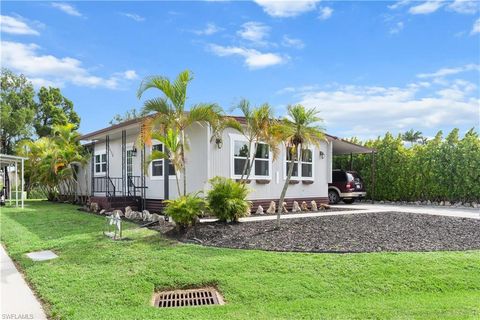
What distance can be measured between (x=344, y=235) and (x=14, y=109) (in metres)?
33.0

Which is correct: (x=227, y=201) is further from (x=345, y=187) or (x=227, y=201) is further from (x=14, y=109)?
(x=14, y=109)

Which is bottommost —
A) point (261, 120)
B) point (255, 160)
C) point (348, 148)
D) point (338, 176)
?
point (338, 176)

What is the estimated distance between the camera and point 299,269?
5.97 metres

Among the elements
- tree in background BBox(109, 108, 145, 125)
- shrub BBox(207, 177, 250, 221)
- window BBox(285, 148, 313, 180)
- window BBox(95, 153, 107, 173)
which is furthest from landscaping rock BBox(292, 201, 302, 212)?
tree in background BBox(109, 108, 145, 125)

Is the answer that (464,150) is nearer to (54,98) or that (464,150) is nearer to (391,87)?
(391,87)

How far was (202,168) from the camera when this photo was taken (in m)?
12.3

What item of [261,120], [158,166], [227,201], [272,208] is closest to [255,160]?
[272,208]

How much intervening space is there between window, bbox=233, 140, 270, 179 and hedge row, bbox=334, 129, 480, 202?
8661 millimetres

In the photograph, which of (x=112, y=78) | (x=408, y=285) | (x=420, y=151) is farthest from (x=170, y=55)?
(x=420, y=151)

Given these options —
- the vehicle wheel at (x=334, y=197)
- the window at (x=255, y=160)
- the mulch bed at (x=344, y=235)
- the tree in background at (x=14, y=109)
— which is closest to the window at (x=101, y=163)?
the window at (x=255, y=160)

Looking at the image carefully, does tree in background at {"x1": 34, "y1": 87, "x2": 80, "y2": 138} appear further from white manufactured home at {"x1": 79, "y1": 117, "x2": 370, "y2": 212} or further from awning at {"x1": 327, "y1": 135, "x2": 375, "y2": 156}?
awning at {"x1": 327, "y1": 135, "x2": 375, "y2": 156}

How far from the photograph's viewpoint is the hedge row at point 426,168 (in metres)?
17.5

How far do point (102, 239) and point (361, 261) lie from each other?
5.33 metres

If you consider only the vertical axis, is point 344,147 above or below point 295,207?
above
